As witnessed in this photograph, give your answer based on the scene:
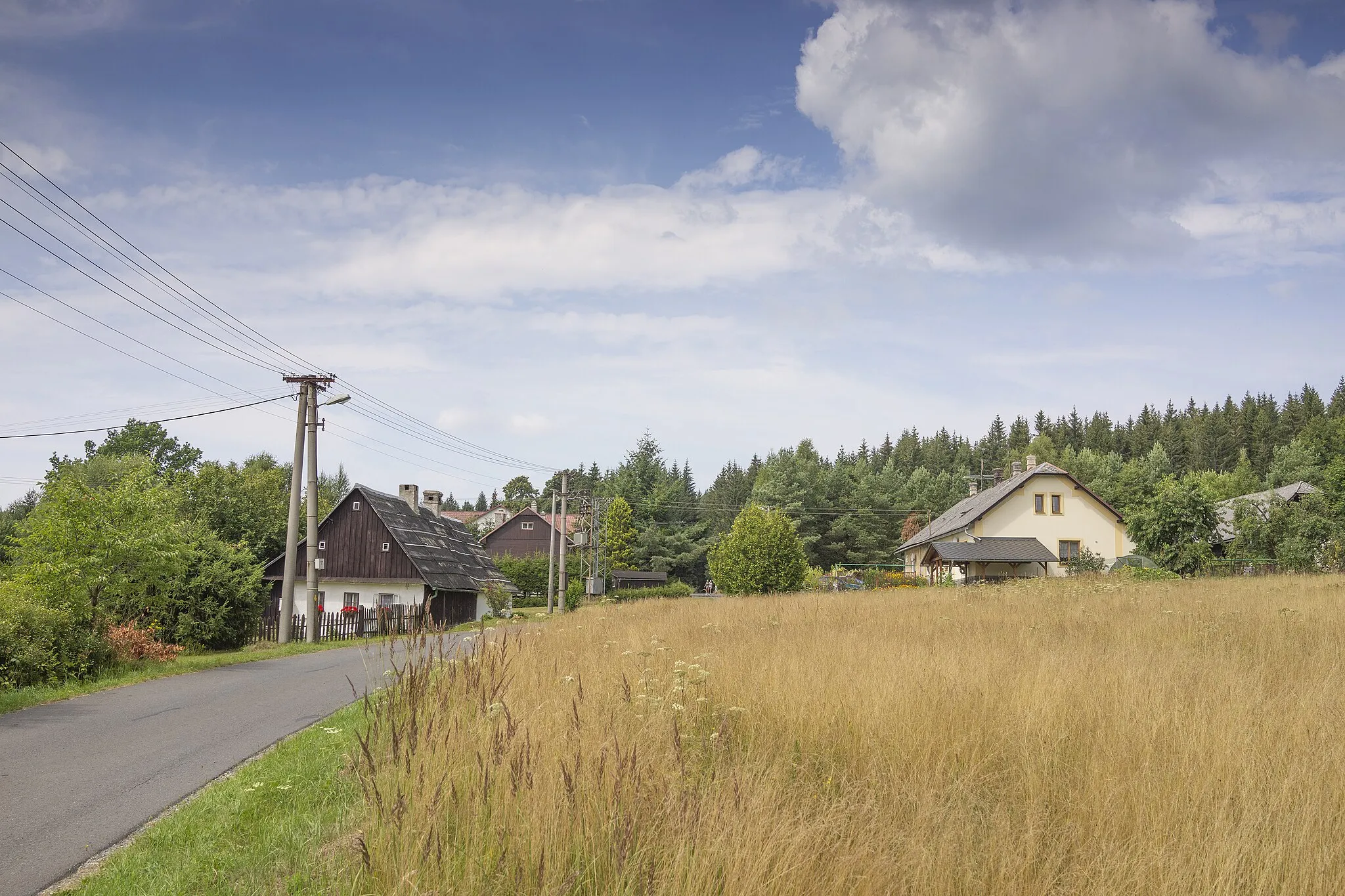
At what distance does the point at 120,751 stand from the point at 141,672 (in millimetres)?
8657

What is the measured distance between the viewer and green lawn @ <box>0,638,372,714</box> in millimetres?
12414

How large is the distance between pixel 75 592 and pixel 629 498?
8152cm

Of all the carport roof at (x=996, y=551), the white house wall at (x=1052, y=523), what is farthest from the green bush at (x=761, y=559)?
the white house wall at (x=1052, y=523)

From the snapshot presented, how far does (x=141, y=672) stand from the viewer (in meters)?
16.3

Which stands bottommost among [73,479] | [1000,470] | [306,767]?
[306,767]

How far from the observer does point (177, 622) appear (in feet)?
77.5

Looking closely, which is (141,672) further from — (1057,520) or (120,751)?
(1057,520)

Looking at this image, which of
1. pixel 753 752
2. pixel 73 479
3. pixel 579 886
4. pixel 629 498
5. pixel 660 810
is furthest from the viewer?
pixel 629 498

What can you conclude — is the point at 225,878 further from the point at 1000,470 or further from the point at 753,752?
the point at 1000,470

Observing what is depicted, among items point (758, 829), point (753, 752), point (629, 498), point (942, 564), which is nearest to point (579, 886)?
point (758, 829)

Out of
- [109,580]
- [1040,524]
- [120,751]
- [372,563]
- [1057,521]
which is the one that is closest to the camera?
[120,751]

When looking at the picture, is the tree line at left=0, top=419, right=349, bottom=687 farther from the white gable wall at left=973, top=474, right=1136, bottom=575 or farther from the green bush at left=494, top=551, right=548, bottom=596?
the green bush at left=494, top=551, right=548, bottom=596

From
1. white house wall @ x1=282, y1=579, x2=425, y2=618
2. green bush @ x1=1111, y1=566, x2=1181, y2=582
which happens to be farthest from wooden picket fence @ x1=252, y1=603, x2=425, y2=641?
green bush @ x1=1111, y1=566, x2=1181, y2=582

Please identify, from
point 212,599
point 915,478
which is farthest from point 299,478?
point 915,478
